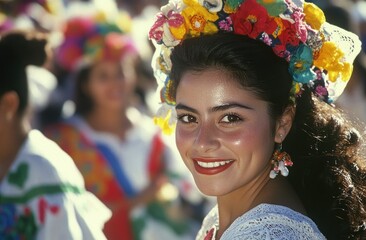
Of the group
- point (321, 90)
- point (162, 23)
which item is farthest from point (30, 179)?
point (321, 90)

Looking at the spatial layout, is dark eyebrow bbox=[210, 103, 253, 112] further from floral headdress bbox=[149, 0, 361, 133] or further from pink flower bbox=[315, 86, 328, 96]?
pink flower bbox=[315, 86, 328, 96]

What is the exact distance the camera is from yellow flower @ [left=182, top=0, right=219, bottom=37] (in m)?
3.87

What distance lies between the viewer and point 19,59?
528cm

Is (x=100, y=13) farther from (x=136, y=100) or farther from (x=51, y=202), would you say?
(x=51, y=202)

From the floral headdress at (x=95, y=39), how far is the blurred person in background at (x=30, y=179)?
2.04 m

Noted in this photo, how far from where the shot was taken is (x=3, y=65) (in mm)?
5242

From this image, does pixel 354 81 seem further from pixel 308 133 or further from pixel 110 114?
pixel 308 133

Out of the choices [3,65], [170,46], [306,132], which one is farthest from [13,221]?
[306,132]

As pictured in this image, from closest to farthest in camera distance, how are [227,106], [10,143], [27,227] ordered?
[227,106] < [27,227] < [10,143]

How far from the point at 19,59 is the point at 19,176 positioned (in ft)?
2.20

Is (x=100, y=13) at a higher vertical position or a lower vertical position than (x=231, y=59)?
lower

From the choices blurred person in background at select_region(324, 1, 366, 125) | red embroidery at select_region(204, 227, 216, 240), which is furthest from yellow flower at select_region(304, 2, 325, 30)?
blurred person in background at select_region(324, 1, 366, 125)

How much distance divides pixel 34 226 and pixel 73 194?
0.25 metres

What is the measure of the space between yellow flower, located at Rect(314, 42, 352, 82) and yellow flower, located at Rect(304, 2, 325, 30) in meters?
0.09
